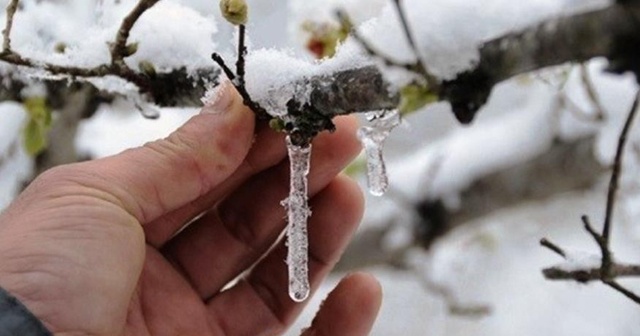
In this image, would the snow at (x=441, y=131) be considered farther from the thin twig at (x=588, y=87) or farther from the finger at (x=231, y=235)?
the finger at (x=231, y=235)

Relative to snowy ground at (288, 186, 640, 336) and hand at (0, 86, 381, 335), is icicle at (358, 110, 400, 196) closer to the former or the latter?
hand at (0, 86, 381, 335)

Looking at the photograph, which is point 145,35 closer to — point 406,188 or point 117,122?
point 117,122

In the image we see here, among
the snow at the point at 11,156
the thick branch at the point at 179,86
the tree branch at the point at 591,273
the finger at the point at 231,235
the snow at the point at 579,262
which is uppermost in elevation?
the thick branch at the point at 179,86

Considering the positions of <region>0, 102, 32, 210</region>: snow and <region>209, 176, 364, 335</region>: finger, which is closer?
<region>209, 176, 364, 335</region>: finger

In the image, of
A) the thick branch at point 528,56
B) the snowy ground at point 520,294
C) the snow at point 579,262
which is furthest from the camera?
the snowy ground at point 520,294

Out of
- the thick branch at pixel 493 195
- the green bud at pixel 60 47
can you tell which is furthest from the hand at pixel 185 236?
the thick branch at pixel 493 195

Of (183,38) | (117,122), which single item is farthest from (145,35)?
(117,122)

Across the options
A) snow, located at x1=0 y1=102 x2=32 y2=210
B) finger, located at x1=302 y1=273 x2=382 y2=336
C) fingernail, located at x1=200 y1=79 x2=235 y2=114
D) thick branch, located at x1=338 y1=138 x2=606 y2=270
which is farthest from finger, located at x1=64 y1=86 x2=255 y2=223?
thick branch, located at x1=338 y1=138 x2=606 y2=270
